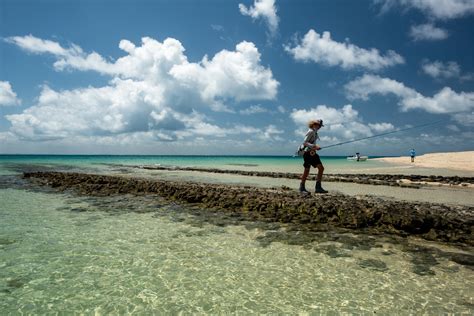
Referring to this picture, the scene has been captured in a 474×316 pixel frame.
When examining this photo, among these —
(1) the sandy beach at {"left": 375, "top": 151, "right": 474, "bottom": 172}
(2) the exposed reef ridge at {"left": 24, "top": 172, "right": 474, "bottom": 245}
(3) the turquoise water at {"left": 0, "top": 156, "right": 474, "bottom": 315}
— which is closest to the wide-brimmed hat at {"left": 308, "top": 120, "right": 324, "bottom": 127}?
(2) the exposed reef ridge at {"left": 24, "top": 172, "right": 474, "bottom": 245}

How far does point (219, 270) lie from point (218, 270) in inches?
0.8

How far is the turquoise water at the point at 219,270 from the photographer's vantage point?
15.8 feet

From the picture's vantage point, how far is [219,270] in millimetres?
6109

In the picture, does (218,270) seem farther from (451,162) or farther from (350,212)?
(451,162)

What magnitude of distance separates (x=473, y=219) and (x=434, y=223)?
1.50 metres

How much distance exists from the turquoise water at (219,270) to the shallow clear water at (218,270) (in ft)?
0.07

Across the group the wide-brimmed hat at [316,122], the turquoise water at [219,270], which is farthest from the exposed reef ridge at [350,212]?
the wide-brimmed hat at [316,122]

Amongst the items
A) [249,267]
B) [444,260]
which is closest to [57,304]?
[249,267]

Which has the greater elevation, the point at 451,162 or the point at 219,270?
the point at 451,162

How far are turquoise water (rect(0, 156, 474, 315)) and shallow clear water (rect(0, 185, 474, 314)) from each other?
2 centimetres

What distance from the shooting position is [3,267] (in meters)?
6.06

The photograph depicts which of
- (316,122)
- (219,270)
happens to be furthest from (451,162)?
(219,270)

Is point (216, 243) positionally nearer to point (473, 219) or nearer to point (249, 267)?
point (249, 267)

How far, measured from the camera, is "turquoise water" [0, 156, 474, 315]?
15.8ft
